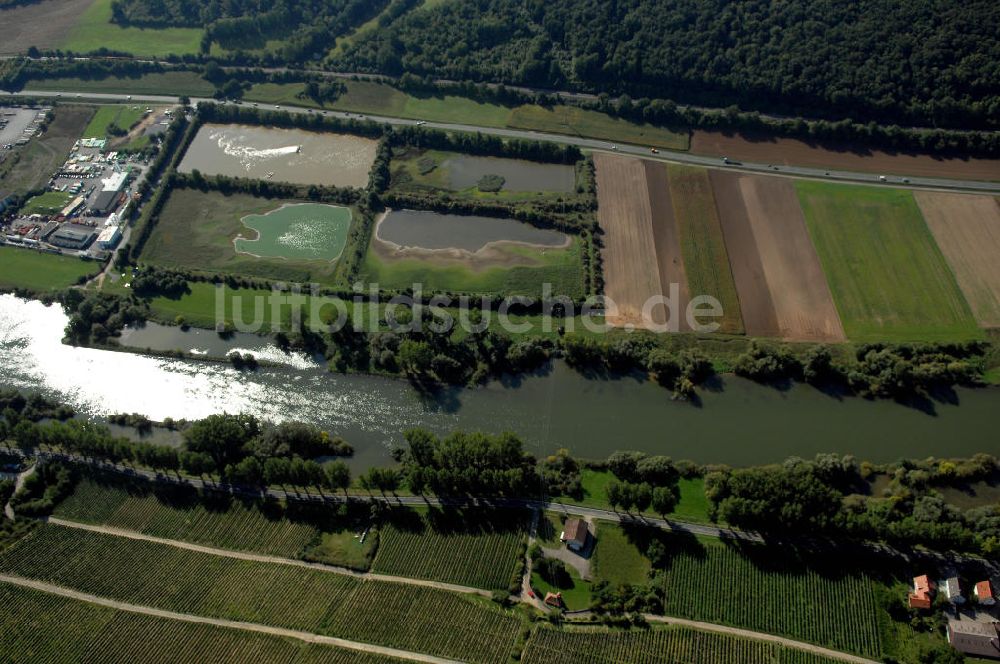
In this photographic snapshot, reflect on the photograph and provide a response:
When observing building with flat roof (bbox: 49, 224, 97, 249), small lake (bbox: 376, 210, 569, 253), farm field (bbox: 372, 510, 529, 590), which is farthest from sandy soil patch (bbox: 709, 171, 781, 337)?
building with flat roof (bbox: 49, 224, 97, 249)

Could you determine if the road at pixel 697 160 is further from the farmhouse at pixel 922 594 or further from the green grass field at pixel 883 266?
the farmhouse at pixel 922 594

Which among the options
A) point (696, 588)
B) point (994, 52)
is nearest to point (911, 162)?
point (994, 52)

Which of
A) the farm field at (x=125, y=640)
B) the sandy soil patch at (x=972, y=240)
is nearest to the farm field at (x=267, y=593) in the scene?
the farm field at (x=125, y=640)

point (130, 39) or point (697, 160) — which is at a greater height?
point (130, 39)

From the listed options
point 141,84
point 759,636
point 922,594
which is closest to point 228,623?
point 759,636

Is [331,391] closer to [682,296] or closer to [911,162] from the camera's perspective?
[682,296]

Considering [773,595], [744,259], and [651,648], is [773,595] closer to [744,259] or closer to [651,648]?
[651,648]
